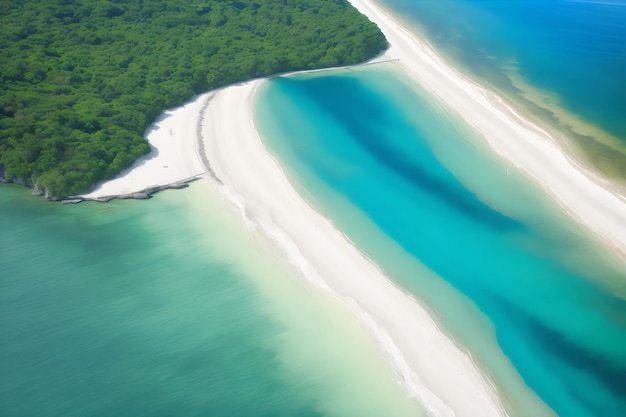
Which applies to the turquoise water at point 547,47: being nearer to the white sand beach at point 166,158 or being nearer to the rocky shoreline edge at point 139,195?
the white sand beach at point 166,158

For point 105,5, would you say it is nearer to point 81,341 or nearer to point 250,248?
point 250,248

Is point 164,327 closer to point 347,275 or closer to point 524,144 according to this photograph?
point 347,275

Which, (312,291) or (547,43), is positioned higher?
(547,43)

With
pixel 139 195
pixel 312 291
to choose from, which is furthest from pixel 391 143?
pixel 139 195

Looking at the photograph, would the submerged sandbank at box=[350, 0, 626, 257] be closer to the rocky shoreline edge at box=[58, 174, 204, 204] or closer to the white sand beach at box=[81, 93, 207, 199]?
the white sand beach at box=[81, 93, 207, 199]

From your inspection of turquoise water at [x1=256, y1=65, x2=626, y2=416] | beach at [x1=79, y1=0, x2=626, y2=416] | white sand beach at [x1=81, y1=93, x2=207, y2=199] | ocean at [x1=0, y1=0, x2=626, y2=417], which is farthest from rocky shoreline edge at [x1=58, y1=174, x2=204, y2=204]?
turquoise water at [x1=256, y1=65, x2=626, y2=416]

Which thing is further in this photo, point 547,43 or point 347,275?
point 547,43

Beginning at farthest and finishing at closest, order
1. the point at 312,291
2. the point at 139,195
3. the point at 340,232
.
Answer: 1. the point at 139,195
2. the point at 340,232
3. the point at 312,291

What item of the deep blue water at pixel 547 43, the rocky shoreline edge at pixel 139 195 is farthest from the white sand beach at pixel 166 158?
the deep blue water at pixel 547 43
